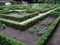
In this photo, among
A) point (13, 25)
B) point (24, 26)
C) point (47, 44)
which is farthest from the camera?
point (13, 25)

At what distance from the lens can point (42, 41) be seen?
16.6 ft

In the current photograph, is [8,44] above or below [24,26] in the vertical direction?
above

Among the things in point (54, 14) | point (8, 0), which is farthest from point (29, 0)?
point (54, 14)

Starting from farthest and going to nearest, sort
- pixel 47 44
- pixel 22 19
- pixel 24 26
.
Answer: pixel 22 19, pixel 24 26, pixel 47 44

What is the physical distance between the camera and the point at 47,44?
5.61 metres

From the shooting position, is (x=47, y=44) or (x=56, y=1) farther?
(x=56, y=1)

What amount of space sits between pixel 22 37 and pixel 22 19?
3.65 metres

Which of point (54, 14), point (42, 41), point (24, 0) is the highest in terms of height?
point (42, 41)

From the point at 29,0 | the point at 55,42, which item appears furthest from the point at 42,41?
the point at 29,0

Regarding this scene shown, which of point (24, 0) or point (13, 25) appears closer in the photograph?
point (13, 25)

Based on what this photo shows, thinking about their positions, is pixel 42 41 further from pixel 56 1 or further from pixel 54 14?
pixel 56 1

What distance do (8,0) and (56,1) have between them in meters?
11.8

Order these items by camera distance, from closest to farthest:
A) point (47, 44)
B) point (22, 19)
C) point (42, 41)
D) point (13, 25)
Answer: point (42, 41) < point (47, 44) < point (13, 25) < point (22, 19)

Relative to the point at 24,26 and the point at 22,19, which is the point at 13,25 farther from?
the point at 22,19
